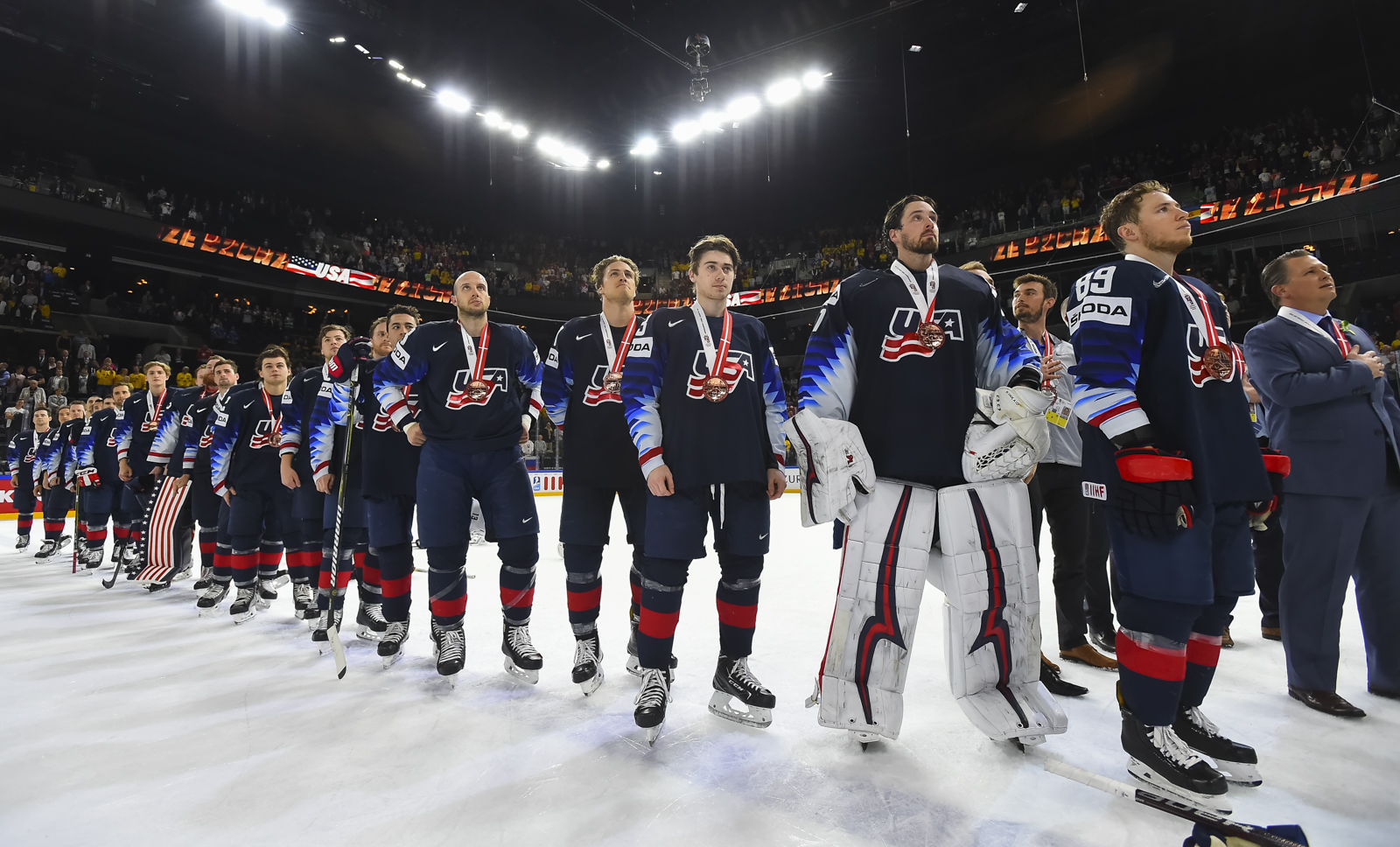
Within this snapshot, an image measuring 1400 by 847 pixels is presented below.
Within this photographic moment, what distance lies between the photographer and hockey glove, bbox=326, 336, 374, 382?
4070mm

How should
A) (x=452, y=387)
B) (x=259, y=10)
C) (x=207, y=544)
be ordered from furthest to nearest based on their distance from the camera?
(x=259, y=10) → (x=207, y=544) → (x=452, y=387)

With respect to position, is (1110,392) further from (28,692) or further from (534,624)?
(28,692)

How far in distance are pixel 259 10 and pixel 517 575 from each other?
17824mm

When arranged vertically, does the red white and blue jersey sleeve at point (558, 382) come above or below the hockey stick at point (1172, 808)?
above

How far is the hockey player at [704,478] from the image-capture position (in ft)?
8.52

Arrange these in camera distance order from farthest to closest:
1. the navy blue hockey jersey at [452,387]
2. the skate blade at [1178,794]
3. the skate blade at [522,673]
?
the navy blue hockey jersey at [452,387] → the skate blade at [522,673] → the skate blade at [1178,794]

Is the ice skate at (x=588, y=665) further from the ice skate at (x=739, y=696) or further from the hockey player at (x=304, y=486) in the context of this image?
the hockey player at (x=304, y=486)

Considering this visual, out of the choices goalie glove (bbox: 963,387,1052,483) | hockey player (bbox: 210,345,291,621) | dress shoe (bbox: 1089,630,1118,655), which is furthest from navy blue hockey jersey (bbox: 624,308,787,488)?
hockey player (bbox: 210,345,291,621)

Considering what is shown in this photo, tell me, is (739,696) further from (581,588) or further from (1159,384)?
(1159,384)

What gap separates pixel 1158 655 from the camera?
2.01m

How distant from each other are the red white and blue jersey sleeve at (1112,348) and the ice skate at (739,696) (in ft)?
5.02

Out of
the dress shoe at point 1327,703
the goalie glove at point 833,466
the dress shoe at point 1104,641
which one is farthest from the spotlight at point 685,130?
the dress shoe at point 1327,703

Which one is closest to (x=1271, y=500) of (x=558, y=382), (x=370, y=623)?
(x=558, y=382)

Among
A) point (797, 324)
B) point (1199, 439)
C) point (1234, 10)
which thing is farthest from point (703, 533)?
point (797, 324)
